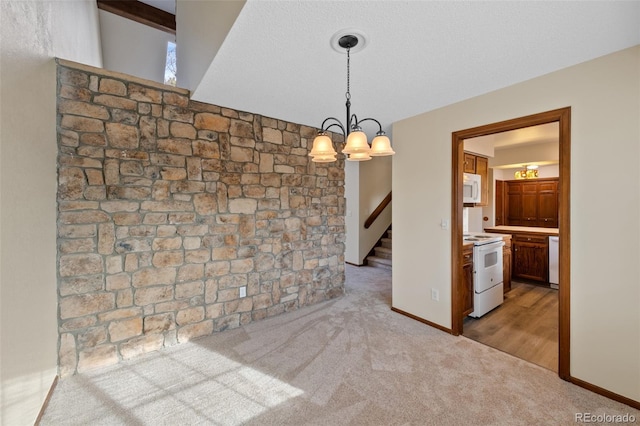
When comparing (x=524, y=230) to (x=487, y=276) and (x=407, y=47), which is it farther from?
(x=407, y=47)

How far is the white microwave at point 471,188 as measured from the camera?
3.67 m

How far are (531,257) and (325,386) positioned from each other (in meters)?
4.32

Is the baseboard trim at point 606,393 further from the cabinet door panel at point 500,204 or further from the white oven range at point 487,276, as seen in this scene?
the cabinet door panel at point 500,204

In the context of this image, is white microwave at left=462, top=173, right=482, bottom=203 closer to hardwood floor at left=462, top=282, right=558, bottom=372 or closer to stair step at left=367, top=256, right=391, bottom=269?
hardwood floor at left=462, top=282, right=558, bottom=372

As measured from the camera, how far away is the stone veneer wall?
2174 mm

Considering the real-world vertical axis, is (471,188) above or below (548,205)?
above

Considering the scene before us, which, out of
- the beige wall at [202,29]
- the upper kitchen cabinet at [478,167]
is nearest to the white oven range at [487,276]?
the upper kitchen cabinet at [478,167]

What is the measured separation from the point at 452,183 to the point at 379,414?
212cm

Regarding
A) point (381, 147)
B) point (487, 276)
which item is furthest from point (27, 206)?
point (487, 276)

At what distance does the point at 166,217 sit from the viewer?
254 cm

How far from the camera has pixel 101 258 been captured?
2254 millimetres

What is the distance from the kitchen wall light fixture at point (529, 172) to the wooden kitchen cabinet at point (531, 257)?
133 cm

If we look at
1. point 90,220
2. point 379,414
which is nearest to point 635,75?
point 379,414

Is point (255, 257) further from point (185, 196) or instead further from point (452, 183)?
point (452, 183)
